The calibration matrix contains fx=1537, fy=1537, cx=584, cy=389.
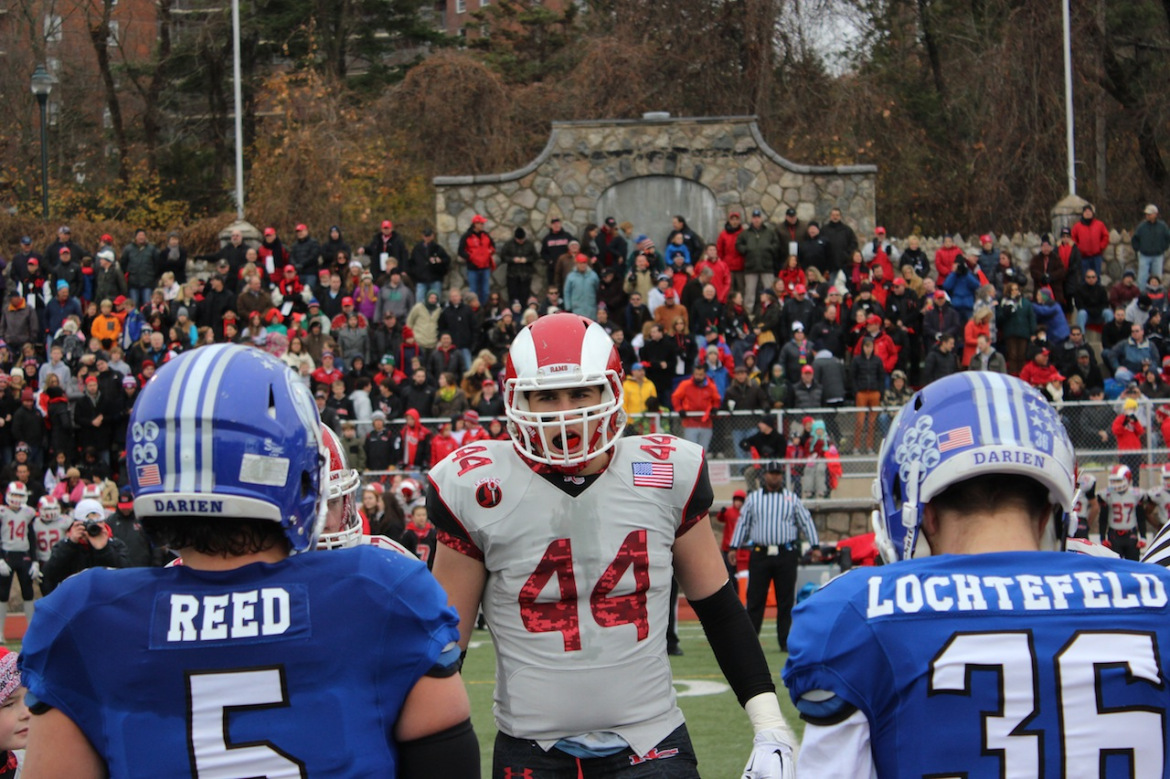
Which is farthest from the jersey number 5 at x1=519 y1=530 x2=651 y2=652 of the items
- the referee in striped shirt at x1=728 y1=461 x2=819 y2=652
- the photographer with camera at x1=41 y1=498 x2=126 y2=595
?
the photographer with camera at x1=41 y1=498 x2=126 y2=595

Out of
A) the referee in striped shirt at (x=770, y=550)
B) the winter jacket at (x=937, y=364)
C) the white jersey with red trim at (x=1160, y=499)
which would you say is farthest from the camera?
the winter jacket at (x=937, y=364)

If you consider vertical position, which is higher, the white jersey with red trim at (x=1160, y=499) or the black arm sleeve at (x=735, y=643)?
the black arm sleeve at (x=735, y=643)

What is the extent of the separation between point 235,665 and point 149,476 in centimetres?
33

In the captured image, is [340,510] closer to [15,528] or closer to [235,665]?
[235,665]

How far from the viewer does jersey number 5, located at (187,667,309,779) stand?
2389mm

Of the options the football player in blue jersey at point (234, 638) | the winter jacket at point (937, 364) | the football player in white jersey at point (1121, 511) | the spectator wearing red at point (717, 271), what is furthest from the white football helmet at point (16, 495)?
the football player in blue jersey at point (234, 638)

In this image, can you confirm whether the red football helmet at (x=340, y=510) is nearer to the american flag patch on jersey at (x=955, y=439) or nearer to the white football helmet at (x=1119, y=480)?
the american flag patch on jersey at (x=955, y=439)

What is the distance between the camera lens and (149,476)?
2.46 meters

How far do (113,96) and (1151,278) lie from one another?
24.7 meters

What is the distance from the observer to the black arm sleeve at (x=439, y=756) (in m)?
2.48

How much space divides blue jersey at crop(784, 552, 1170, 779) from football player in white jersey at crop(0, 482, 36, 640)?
14112mm

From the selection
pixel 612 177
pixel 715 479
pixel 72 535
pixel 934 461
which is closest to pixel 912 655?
pixel 934 461

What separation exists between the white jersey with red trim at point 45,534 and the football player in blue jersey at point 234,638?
45.6 feet

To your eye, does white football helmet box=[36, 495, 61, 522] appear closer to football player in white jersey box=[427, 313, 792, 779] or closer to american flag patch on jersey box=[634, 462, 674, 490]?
football player in white jersey box=[427, 313, 792, 779]
